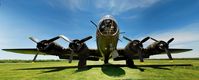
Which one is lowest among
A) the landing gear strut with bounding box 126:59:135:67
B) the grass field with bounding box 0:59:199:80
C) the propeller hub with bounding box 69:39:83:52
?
the grass field with bounding box 0:59:199:80

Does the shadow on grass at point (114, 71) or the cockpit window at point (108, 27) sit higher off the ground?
the cockpit window at point (108, 27)

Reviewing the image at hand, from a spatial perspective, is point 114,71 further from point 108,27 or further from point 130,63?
point 130,63

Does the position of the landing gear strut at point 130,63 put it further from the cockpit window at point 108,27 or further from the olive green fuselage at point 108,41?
the cockpit window at point 108,27

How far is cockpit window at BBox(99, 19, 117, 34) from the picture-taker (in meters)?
22.6

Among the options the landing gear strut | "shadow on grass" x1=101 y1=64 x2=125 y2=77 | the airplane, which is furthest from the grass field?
the landing gear strut

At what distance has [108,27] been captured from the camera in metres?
22.7

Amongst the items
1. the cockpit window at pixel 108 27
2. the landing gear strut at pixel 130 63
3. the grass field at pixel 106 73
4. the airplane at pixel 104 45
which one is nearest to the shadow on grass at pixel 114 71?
the grass field at pixel 106 73

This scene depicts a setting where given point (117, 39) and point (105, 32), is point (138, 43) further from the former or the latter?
point (105, 32)

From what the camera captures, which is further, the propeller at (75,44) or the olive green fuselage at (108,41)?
the propeller at (75,44)

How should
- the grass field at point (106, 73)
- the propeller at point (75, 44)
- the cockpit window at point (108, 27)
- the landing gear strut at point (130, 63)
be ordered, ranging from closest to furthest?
the grass field at point (106, 73)
the cockpit window at point (108, 27)
the propeller at point (75, 44)
the landing gear strut at point (130, 63)

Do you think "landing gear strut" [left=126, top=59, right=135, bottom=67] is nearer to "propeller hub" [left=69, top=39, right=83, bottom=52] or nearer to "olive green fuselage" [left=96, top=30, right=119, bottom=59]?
"olive green fuselage" [left=96, top=30, right=119, bottom=59]

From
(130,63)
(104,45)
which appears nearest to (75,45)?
(104,45)

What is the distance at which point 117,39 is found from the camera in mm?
23797

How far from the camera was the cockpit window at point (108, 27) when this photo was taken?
2260cm
